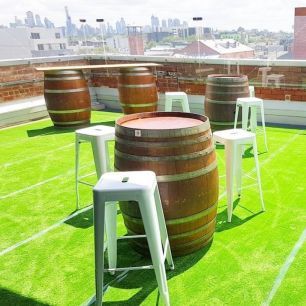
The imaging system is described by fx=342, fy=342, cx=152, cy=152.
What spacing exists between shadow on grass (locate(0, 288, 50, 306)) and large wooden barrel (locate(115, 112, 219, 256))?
3.44 ft

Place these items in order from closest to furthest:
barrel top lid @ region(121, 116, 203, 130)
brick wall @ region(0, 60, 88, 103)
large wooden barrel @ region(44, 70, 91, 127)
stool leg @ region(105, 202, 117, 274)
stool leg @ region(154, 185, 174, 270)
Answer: stool leg @ region(154, 185, 174, 270), stool leg @ region(105, 202, 117, 274), barrel top lid @ region(121, 116, 203, 130), large wooden barrel @ region(44, 70, 91, 127), brick wall @ region(0, 60, 88, 103)

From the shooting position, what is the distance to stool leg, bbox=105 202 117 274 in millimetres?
3013

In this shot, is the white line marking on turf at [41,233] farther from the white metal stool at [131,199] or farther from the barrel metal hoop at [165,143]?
the barrel metal hoop at [165,143]

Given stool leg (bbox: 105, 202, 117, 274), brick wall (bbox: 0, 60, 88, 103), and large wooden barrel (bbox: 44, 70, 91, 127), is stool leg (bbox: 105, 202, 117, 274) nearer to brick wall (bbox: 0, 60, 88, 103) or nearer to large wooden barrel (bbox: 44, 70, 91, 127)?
large wooden barrel (bbox: 44, 70, 91, 127)

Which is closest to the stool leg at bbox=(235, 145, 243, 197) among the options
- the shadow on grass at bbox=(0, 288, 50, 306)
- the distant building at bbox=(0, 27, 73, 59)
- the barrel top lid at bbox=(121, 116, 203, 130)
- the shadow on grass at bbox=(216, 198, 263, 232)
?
the shadow on grass at bbox=(216, 198, 263, 232)

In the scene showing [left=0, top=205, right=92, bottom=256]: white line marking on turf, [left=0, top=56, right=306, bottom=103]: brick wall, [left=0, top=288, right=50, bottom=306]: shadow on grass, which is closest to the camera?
[left=0, top=288, right=50, bottom=306]: shadow on grass

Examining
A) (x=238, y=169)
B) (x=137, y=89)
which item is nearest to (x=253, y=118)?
(x=238, y=169)

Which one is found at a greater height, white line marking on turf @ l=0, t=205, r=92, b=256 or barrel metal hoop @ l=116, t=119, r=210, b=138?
barrel metal hoop @ l=116, t=119, r=210, b=138

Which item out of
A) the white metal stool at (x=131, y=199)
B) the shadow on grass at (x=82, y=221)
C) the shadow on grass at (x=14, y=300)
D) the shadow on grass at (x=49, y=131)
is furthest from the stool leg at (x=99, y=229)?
the shadow on grass at (x=49, y=131)

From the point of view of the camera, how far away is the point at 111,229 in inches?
122

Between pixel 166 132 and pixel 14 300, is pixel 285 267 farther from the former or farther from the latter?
pixel 14 300

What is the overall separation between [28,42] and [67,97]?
48945 mm

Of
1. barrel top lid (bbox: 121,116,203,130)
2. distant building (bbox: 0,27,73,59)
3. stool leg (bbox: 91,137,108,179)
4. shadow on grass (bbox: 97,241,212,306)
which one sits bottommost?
shadow on grass (bbox: 97,241,212,306)

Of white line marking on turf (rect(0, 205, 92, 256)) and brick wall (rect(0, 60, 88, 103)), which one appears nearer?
white line marking on turf (rect(0, 205, 92, 256))
